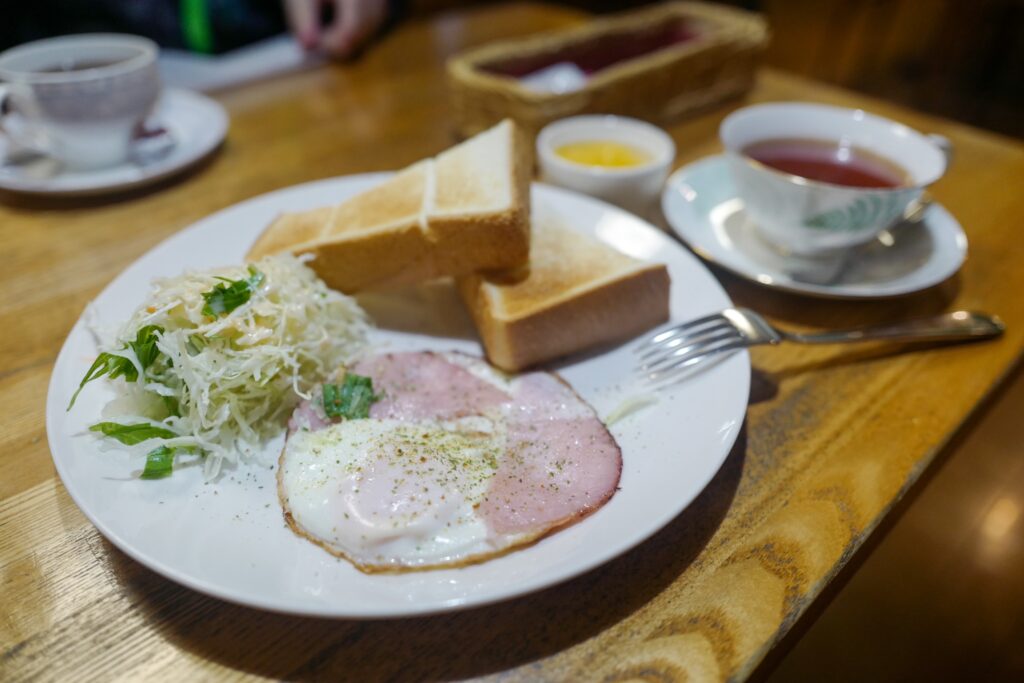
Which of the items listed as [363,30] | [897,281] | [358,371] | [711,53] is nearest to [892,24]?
[711,53]

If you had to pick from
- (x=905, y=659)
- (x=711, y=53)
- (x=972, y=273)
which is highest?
(x=711, y=53)

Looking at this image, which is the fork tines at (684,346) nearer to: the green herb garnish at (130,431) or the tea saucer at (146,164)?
the green herb garnish at (130,431)

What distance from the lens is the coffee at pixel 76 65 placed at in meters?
2.10

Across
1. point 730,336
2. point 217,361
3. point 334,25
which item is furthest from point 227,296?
point 334,25

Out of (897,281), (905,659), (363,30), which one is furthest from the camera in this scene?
(363,30)

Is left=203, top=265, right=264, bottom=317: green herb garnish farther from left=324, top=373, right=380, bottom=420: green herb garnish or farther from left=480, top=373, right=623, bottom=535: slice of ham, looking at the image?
left=480, top=373, right=623, bottom=535: slice of ham

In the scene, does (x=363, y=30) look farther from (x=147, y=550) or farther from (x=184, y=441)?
(x=147, y=550)

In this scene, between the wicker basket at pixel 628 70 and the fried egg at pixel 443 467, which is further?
the wicker basket at pixel 628 70

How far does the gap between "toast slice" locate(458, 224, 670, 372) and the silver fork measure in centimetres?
9

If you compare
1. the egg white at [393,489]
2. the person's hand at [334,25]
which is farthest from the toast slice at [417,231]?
the person's hand at [334,25]

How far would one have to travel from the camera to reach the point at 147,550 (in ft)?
3.12

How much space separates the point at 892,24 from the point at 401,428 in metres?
6.83

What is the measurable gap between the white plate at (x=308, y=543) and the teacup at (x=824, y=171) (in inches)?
12.7

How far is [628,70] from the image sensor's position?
7.67 ft
